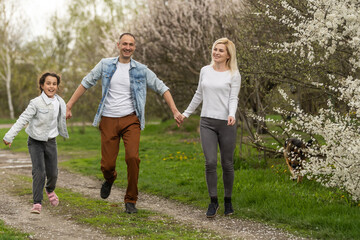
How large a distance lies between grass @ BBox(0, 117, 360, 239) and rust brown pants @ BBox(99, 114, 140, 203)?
1226 mm

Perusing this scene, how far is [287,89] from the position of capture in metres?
8.72

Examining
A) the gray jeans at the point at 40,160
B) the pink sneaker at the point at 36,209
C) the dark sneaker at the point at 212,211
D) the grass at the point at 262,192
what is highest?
the gray jeans at the point at 40,160

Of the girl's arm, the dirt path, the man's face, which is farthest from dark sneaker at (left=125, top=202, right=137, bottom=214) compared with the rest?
the man's face

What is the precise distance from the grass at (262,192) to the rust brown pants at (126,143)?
1226mm

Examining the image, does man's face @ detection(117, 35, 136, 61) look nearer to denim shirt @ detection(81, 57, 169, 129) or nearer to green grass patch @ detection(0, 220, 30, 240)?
denim shirt @ detection(81, 57, 169, 129)

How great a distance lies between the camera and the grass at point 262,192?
535 cm

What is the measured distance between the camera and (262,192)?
6.74 m

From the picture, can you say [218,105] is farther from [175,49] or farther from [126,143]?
[175,49]

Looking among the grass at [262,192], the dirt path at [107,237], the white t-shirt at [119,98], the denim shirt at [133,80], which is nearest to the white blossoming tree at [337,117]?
the grass at [262,192]

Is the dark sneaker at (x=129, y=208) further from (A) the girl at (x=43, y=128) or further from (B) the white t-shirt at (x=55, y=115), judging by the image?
(B) the white t-shirt at (x=55, y=115)

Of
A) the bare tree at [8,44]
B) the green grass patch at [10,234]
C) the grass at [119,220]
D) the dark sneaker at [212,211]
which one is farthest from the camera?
the bare tree at [8,44]

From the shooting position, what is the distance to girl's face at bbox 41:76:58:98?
5.85 meters

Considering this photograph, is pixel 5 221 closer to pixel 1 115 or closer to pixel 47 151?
pixel 47 151

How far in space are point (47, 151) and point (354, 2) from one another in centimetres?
433
